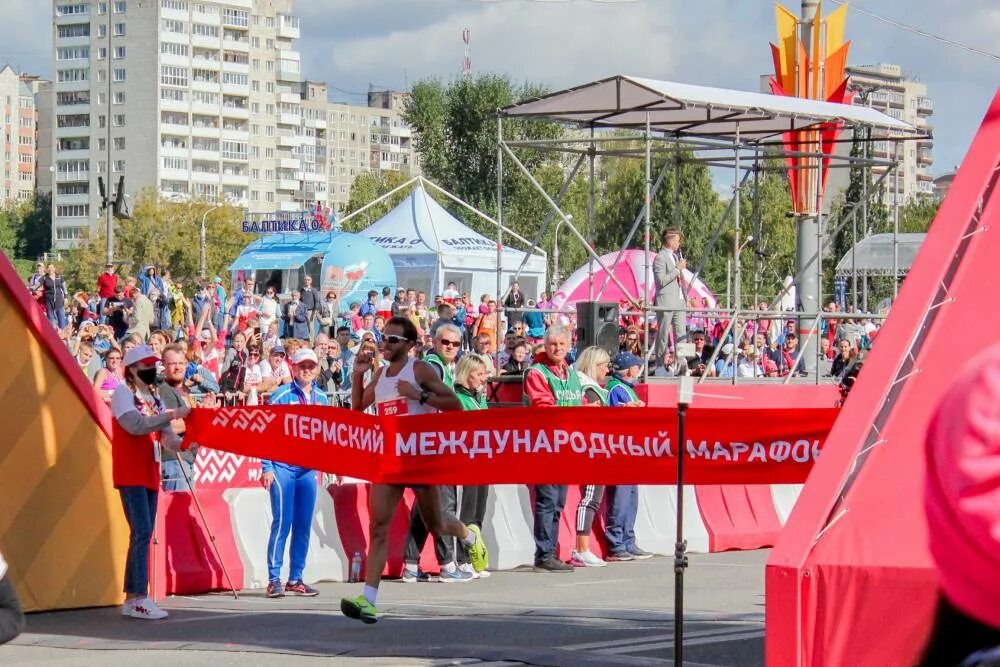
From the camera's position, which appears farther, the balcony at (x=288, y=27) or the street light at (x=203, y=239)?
the balcony at (x=288, y=27)

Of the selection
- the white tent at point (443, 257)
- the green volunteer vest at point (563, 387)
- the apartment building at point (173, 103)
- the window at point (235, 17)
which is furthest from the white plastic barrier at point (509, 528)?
the window at point (235, 17)

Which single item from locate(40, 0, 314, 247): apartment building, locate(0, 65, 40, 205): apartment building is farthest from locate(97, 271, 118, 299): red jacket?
locate(0, 65, 40, 205): apartment building

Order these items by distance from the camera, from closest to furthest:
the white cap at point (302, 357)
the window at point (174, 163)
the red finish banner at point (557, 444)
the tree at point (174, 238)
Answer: the red finish banner at point (557, 444), the white cap at point (302, 357), the tree at point (174, 238), the window at point (174, 163)

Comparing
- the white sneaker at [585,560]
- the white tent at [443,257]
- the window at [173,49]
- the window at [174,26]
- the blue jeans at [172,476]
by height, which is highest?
the window at [174,26]

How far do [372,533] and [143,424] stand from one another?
192 cm

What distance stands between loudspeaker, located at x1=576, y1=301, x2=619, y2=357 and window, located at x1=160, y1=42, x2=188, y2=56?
453ft

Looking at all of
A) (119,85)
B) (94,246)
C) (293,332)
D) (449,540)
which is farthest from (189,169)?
(449,540)

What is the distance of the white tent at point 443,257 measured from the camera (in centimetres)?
4438

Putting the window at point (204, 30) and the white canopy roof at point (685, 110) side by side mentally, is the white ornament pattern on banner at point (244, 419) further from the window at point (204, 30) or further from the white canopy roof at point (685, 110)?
the window at point (204, 30)

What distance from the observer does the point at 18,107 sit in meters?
197

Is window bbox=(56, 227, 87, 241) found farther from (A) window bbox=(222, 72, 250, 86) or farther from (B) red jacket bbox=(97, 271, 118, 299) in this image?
(B) red jacket bbox=(97, 271, 118, 299)

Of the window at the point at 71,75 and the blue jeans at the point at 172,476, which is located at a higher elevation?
the window at the point at 71,75

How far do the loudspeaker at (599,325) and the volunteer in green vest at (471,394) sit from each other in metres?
3.69

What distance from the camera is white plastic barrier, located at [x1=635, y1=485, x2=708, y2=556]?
16.5 metres
